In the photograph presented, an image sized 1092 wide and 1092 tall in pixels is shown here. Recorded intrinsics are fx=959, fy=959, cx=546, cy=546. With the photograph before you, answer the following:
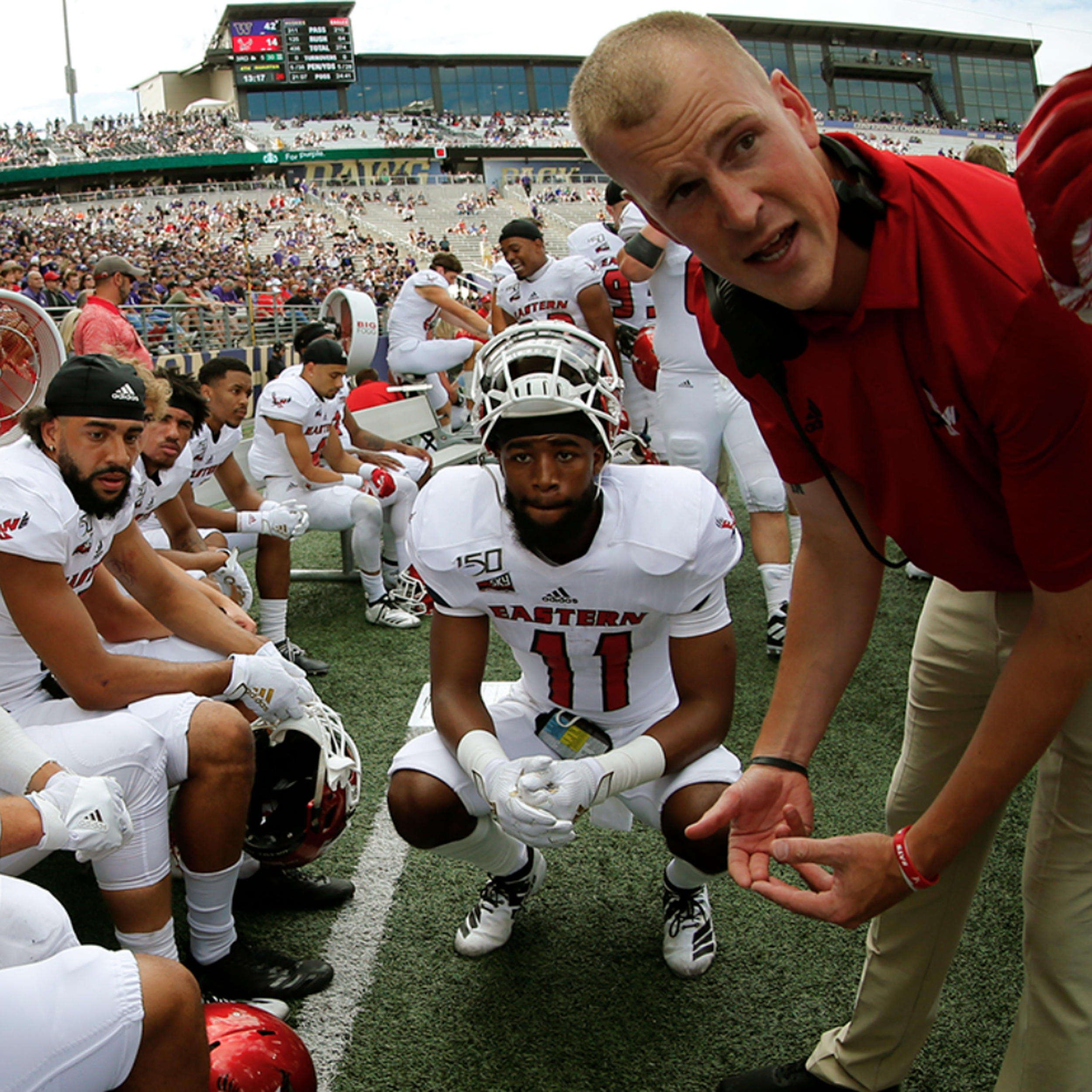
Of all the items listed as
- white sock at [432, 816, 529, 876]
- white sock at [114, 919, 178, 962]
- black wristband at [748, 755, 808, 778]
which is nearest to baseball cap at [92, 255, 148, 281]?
white sock at [114, 919, 178, 962]

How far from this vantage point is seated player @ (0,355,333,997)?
2.34m

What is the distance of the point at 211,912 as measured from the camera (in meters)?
2.50

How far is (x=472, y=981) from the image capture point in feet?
8.30

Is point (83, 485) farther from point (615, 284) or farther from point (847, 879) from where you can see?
point (615, 284)

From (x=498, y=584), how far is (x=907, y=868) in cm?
133

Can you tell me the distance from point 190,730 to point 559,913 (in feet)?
3.86

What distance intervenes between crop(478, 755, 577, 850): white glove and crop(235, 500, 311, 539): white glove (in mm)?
3030

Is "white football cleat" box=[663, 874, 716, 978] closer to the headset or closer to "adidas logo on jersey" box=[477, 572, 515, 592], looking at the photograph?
"adidas logo on jersey" box=[477, 572, 515, 592]

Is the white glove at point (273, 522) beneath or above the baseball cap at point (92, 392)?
beneath

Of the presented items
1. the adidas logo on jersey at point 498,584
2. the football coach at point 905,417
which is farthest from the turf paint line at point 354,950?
the football coach at point 905,417

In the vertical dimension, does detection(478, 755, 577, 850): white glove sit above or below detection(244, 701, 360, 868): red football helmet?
above

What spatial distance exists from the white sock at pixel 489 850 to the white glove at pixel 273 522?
9.00 ft

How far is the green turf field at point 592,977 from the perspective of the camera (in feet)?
7.27

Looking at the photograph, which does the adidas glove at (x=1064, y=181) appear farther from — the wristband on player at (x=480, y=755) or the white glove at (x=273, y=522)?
the white glove at (x=273, y=522)
